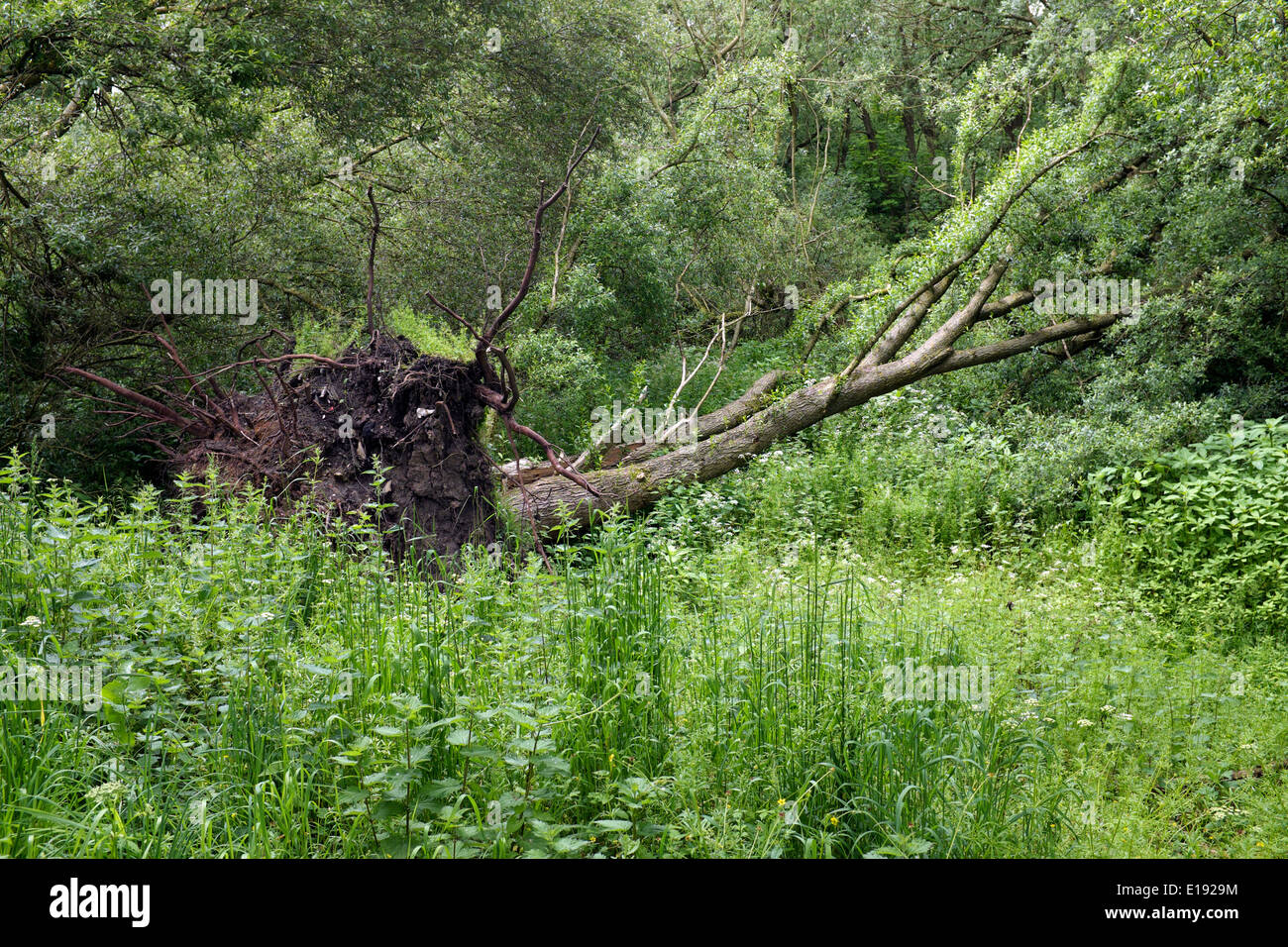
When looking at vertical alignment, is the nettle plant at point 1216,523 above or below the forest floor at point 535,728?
above

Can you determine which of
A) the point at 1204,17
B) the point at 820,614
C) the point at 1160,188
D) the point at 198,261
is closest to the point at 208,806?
the point at 820,614

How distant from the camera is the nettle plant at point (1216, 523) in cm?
643

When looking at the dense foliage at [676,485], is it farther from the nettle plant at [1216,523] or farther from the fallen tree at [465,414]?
the fallen tree at [465,414]

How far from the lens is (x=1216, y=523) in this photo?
684 cm

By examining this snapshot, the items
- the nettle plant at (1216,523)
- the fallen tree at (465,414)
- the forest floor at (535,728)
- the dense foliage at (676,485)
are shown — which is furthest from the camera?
the fallen tree at (465,414)

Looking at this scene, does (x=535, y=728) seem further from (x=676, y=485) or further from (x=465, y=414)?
(x=676, y=485)

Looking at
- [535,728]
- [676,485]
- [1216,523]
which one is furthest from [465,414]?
[1216,523]

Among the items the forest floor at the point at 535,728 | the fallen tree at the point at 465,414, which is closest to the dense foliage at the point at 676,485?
the forest floor at the point at 535,728

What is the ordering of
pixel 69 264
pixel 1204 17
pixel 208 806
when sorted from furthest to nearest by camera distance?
1. pixel 69 264
2. pixel 1204 17
3. pixel 208 806

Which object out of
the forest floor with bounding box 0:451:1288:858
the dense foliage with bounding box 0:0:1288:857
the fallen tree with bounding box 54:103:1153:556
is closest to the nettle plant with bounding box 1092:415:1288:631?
the dense foliage with bounding box 0:0:1288:857

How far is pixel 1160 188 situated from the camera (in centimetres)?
966

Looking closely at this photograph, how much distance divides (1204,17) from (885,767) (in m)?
7.45
